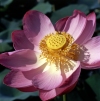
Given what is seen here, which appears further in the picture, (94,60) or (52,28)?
(52,28)

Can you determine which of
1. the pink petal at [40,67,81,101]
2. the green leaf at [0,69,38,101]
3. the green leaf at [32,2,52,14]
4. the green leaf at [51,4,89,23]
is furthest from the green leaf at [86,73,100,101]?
the green leaf at [32,2,52,14]

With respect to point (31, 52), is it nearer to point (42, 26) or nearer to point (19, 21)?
point (42, 26)

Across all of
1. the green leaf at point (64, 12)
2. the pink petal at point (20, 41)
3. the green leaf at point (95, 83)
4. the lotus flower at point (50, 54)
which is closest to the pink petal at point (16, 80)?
the lotus flower at point (50, 54)

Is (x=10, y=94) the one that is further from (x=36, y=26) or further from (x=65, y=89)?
(x=65, y=89)

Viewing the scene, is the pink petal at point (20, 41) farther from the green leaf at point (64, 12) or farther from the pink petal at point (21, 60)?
the green leaf at point (64, 12)

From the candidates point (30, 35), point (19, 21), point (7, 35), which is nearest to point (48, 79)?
point (30, 35)

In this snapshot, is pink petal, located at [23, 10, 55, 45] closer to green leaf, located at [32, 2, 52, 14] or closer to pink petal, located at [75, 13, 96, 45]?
pink petal, located at [75, 13, 96, 45]
